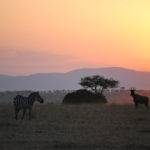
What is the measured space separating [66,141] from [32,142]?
1240mm

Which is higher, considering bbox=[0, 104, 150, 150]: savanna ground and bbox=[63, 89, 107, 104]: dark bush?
bbox=[63, 89, 107, 104]: dark bush

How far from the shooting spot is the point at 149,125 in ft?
57.9

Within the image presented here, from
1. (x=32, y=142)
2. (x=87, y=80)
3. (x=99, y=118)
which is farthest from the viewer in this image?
(x=87, y=80)

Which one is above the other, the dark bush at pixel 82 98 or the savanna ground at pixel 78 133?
the dark bush at pixel 82 98

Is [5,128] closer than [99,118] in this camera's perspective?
Yes

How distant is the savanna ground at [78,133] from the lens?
12.1m

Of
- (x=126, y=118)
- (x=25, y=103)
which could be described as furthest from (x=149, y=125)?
(x=25, y=103)

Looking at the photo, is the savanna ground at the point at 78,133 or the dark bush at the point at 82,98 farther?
the dark bush at the point at 82,98

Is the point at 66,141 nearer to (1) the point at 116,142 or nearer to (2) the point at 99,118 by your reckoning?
(1) the point at 116,142

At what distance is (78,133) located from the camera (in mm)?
14891

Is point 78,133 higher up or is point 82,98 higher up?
point 82,98

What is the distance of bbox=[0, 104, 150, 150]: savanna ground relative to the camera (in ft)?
39.7

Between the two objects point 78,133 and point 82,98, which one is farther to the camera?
point 82,98

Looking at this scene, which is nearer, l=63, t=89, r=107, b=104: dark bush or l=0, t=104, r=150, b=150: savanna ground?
l=0, t=104, r=150, b=150: savanna ground
